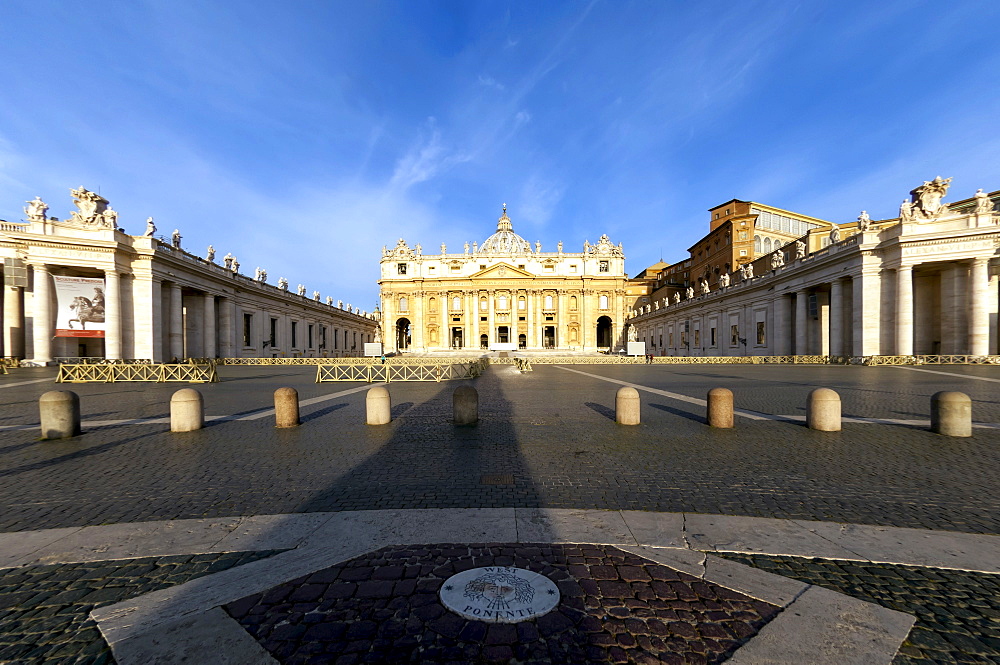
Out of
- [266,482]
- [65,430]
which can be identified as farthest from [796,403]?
[65,430]

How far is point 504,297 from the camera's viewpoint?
260ft

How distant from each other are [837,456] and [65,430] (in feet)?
44.2

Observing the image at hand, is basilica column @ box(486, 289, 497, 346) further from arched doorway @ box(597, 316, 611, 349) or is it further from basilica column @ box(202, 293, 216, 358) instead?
basilica column @ box(202, 293, 216, 358)

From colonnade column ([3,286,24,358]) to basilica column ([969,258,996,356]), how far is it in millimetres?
66277

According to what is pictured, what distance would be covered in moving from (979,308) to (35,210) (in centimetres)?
6484

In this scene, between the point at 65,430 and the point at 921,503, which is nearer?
the point at 921,503

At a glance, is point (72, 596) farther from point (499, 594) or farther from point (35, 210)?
point (35, 210)

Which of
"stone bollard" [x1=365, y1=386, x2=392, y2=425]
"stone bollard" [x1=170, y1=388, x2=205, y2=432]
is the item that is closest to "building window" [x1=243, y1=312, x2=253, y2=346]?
"stone bollard" [x1=170, y1=388, x2=205, y2=432]

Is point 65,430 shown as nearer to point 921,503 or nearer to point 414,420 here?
point 414,420

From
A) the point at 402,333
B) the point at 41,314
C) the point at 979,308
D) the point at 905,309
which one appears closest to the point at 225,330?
the point at 41,314

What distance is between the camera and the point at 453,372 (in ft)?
75.5

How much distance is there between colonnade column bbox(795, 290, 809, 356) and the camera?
35.8 metres

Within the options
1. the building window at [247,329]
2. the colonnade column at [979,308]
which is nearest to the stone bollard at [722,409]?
the colonnade column at [979,308]

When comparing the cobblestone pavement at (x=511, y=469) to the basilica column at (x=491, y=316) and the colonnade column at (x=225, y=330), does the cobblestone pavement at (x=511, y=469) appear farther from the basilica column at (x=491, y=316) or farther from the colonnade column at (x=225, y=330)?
the basilica column at (x=491, y=316)
